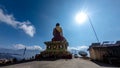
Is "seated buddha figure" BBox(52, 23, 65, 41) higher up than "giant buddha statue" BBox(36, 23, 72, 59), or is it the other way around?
"seated buddha figure" BBox(52, 23, 65, 41)

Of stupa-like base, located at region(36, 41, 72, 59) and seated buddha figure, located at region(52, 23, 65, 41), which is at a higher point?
seated buddha figure, located at region(52, 23, 65, 41)

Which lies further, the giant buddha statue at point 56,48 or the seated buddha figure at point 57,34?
the seated buddha figure at point 57,34

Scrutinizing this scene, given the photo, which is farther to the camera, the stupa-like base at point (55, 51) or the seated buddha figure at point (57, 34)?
the seated buddha figure at point (57, 34)

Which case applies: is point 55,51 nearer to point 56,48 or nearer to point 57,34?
point 56,48

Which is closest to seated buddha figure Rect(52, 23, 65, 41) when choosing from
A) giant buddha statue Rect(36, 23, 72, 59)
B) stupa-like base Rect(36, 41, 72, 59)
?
giant buddha statue Rect(36, 23, 72, 59)

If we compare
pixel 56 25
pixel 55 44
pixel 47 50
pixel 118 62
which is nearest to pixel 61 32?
pixel 56 25

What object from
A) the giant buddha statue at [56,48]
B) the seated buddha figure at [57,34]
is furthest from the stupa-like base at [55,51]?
the seated buddha figure at [57,34]

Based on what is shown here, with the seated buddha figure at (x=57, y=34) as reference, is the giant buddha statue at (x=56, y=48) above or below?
below

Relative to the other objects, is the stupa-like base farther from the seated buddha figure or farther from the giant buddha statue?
the seated buddha figure

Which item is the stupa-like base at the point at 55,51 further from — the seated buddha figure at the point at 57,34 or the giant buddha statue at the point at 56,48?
the seated buddha figure at the point at 57,34

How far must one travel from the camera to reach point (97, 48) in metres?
31.4

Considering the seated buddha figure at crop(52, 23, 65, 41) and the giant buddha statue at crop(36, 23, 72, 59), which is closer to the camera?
the giant buddha statue at crop(36, 23, 72, 59)

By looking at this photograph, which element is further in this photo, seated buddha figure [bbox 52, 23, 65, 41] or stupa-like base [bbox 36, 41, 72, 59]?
seated buddha figure [bbox 52, 23, 65, 41]

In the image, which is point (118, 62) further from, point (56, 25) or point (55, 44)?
point (56, 25)
